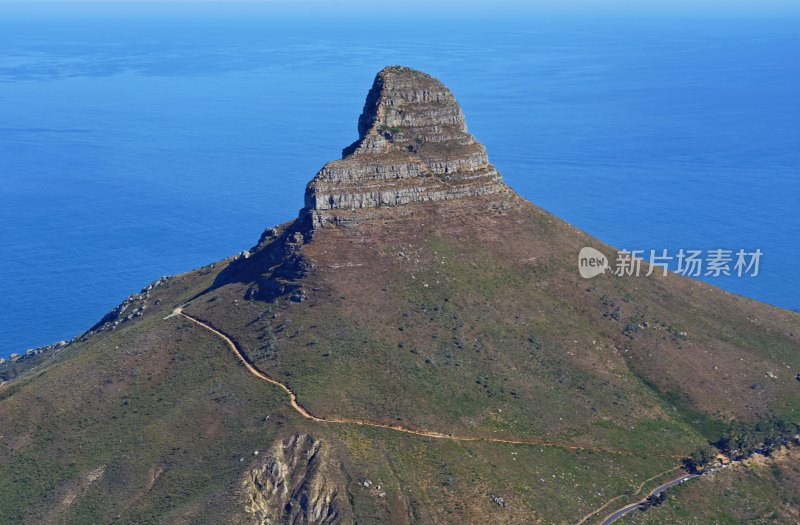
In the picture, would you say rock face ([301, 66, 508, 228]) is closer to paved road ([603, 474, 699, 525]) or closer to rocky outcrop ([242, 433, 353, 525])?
rocky outcrop ([242, 433, 353, 525])

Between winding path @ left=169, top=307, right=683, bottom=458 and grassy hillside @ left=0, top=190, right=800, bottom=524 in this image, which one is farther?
winding path @ left=169, top=307, right=683, bottom=458

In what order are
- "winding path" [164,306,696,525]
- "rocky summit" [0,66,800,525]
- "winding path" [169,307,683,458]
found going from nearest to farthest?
1. "rocky summit" [0,66,800,525]
2. "winding path" [164,306,696,525]
3. "winding path" [169,307,683,458]

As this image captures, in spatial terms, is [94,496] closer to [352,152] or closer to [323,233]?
[323,233]

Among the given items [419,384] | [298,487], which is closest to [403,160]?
[419,384]

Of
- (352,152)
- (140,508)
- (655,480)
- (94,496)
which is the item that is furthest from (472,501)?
(352,152)

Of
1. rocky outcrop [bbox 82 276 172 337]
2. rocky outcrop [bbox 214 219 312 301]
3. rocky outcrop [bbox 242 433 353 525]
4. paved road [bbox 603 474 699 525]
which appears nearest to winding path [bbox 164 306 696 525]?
paved road [bbox 603 474 699 525]

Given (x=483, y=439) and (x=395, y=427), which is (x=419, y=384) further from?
(x=483, y=439)

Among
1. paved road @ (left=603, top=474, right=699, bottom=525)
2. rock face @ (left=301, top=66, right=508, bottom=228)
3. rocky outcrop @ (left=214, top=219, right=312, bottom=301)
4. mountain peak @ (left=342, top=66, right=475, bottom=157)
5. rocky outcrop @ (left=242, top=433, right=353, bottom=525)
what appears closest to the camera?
rocky outcrop @ (left=242, top=433, right=353, bottom=525)
